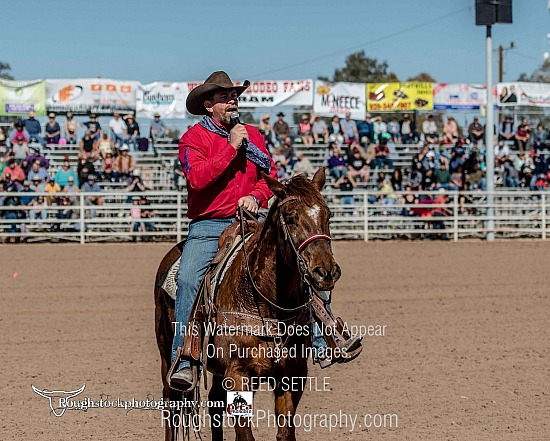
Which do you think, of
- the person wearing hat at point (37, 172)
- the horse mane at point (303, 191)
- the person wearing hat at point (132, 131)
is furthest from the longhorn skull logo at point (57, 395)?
the person wearing hat at point (132, 131)

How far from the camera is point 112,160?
82.9ft

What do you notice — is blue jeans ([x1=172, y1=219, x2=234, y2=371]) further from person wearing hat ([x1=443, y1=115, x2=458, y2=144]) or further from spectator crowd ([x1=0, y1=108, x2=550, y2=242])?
person wearing hat ([x1=443, y1=115, x2=458, y2=144])

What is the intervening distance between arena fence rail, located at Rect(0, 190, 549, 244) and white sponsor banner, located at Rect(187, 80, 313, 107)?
203 inches

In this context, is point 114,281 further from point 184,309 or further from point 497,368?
point 184,309

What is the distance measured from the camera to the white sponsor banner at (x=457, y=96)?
97.3ft

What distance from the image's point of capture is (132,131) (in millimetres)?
27203

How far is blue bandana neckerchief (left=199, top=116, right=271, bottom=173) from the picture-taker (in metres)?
5.28

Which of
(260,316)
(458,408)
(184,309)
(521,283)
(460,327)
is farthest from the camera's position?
(521,283)

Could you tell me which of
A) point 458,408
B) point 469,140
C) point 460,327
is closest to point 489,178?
point 469,140

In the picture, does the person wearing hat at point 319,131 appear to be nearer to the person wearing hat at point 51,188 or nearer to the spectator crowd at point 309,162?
the spectator crowd at point 309,162

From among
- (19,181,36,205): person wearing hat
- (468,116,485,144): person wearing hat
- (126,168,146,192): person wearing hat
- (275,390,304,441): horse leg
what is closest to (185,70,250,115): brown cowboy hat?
(275,390,304,441): horse leg

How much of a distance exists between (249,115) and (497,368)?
21.8m

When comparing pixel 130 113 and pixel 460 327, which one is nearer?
pixel 460 327

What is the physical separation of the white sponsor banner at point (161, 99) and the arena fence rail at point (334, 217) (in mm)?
4540
